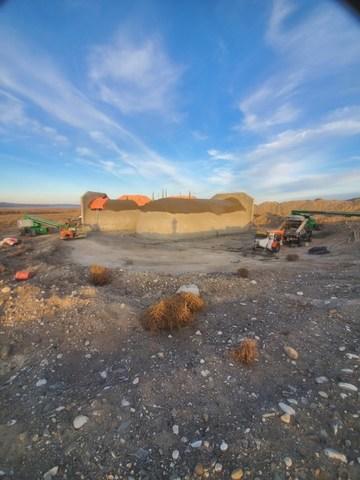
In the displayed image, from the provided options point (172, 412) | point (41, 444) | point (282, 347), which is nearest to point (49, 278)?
point (41, 444)

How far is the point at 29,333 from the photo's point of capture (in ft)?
17.1

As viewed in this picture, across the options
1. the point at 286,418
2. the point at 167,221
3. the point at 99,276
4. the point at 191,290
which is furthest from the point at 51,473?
the point at 167,221

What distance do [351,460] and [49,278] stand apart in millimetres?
8930

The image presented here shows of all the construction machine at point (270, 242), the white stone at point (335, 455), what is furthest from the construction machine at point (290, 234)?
the white stone at point (335, 455)

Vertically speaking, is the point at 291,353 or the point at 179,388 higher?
the point at 291,353

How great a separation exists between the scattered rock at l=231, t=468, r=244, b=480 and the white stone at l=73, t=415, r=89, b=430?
6.16 feet

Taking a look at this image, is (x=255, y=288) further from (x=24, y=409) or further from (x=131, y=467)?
(x=24, y=409)

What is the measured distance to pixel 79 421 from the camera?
3.00 metres

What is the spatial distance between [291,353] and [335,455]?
1.77m

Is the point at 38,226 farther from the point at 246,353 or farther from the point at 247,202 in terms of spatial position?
the point at 246,353

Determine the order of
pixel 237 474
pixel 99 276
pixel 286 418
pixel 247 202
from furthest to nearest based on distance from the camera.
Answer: pixel 247 202, pixel 99 276, pixel 286 418, pixel 237 474

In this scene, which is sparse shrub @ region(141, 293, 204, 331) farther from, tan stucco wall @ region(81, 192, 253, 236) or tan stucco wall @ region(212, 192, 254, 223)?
tan stucco wall @ region(212, 192, 254, 223)

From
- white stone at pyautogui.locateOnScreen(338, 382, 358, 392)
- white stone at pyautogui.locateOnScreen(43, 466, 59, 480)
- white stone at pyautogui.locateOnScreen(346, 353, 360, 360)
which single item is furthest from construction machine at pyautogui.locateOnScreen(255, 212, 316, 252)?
white stone at pyautogui.locateOnScreen(43, 466, 59, 480)

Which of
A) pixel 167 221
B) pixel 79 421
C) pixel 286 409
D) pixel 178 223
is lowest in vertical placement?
pixel 79 421
